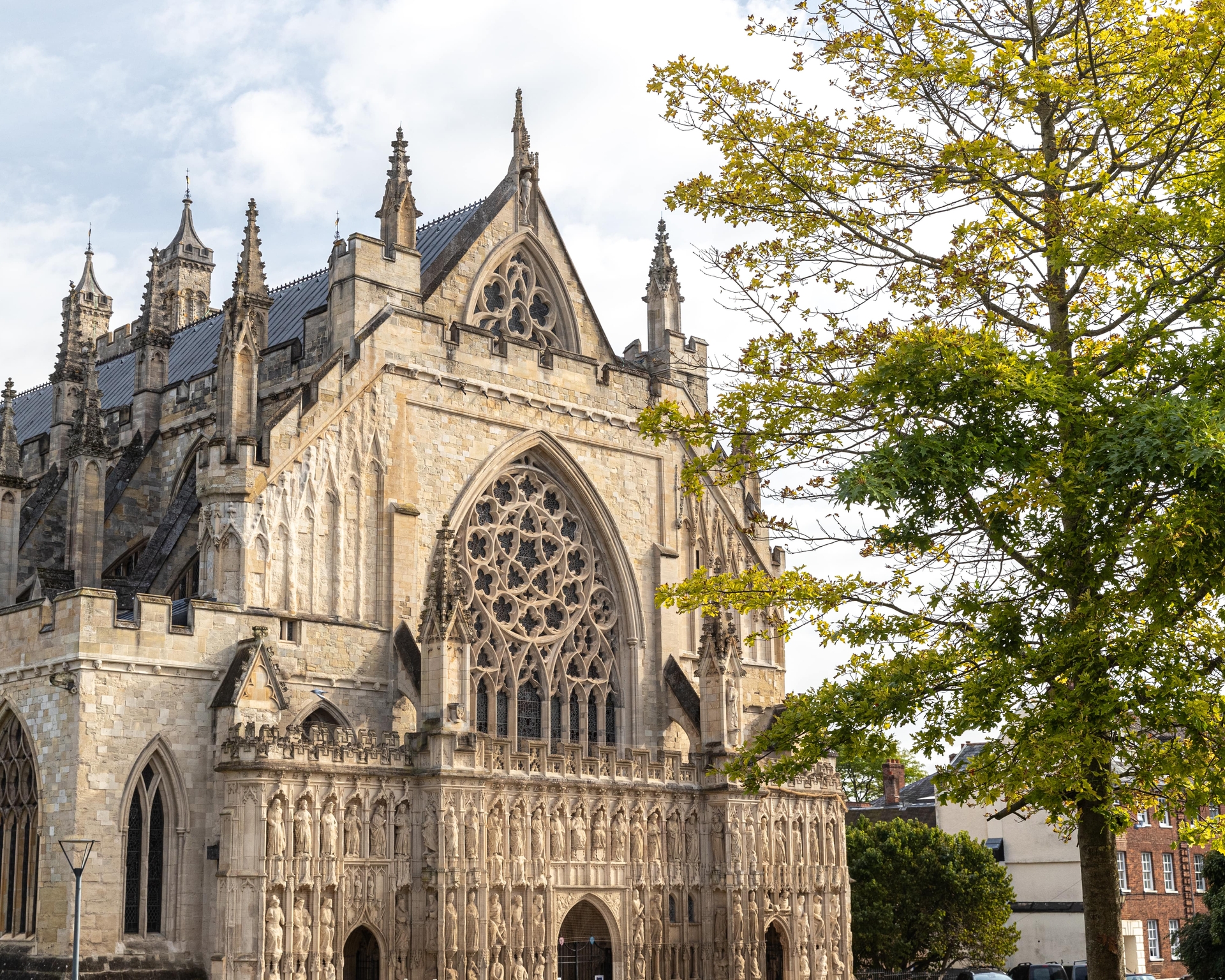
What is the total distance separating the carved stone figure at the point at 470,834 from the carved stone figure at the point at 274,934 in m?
3.72

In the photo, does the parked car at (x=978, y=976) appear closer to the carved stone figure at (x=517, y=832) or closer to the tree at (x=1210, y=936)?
the tree at (x=1210, y=936)

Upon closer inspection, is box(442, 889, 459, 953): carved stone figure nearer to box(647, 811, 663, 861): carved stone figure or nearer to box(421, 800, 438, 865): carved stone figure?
box(421, 800, 438, 865): carved stone figure

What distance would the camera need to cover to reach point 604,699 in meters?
33.3

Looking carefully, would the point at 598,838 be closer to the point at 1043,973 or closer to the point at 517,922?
the point at 517,922

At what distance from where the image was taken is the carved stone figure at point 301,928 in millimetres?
24719

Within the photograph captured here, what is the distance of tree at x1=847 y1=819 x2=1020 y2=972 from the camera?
143ft

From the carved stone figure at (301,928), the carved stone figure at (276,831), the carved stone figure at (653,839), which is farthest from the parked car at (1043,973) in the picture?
the carved stone figure at (276,831)

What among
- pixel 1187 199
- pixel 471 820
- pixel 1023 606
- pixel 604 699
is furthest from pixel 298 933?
pixel 1187 199

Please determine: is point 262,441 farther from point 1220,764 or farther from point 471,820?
point 1220,764

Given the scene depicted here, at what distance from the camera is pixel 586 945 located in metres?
29.9

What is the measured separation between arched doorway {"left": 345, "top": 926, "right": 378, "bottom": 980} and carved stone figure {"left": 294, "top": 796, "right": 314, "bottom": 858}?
2188mm

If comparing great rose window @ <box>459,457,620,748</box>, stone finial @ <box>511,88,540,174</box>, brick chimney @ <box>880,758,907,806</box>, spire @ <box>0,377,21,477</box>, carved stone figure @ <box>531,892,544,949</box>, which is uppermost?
stone finial @ <box>511,88,540,174</box>

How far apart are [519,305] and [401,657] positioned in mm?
9471

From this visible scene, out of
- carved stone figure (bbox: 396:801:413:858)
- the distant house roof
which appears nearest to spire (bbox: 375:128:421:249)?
carved stone figure (bbox: 396:801:413:858)
